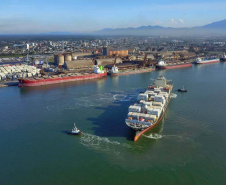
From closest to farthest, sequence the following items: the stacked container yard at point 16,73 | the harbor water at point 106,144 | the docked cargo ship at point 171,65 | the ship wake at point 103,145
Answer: the harbor water at point 106,144 < the ship wake at point 103,145 < the stacked container yard at point 16,73 < the docked cargo ship at point 171,65

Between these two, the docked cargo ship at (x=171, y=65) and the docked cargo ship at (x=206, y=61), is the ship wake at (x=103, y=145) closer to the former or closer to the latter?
the docked cargo ship at (x=171, y=65)

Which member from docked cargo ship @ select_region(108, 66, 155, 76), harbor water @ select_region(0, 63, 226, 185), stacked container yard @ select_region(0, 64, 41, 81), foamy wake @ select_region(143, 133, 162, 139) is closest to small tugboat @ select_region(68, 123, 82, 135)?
harbor water @ select_region(0, 63, 226, 185)

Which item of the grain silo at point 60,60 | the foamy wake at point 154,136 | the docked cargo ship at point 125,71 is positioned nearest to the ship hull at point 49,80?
the docked cargo ship at point 125,71

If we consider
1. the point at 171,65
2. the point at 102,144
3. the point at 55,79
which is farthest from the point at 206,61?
the point at 102,144

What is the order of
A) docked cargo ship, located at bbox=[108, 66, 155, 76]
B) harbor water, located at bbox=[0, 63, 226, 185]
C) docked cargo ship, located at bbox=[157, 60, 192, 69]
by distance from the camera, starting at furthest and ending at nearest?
docked cargo ship, located at bbox=[157, 60, 192, 69] < docked cargo ship, located at bbox=[108, 66, 155, 76] < harbor water, located at bbox=[0, 63, 226, 185]

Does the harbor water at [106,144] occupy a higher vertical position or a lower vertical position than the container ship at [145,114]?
lower

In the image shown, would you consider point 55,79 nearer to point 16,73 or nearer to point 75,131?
point 16,73

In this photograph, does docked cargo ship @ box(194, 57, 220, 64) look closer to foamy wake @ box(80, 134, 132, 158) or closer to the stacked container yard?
the stacked container yard

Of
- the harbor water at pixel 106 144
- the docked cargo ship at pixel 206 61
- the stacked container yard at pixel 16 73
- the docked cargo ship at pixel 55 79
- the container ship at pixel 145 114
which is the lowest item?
the harbor water at pixel 106 144

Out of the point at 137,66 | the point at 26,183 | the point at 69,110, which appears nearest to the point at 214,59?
the point at 137,66
